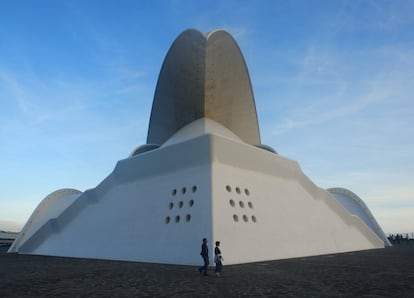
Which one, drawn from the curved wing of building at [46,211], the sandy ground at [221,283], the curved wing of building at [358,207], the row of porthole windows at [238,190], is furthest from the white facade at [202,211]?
the curved wing of building at [358,207]

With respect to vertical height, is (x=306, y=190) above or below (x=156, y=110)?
below

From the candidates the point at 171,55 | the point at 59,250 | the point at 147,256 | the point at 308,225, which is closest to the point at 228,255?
the point at 147,256

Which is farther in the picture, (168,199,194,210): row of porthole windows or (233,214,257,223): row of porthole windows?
(168,199,194,210): row of porthole windows

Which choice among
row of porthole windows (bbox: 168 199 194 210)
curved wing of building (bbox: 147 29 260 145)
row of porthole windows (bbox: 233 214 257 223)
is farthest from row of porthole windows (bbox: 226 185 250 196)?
curved wing of building (bbox: 147 29 260 145)

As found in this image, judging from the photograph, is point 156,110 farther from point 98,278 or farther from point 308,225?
point 98,278

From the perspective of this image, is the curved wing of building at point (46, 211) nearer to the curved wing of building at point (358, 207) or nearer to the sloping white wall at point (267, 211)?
the sloping white wall at point (267, 211)

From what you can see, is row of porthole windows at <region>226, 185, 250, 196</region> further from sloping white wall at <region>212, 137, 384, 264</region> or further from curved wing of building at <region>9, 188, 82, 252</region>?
curved wing of building at <region>9, 188, 82, 252</region>

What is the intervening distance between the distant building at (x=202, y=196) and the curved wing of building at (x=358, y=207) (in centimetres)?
389

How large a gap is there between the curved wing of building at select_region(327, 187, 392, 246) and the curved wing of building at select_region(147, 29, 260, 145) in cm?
1124

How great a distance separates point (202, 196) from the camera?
1215 centimetres

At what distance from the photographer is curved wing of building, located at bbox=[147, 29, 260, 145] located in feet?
64.9

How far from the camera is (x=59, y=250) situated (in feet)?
56.5

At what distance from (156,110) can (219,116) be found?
494cm

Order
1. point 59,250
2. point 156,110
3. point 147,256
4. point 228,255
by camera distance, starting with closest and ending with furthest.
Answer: point 228,255, point 147,256, point 59,250, point 156,110
